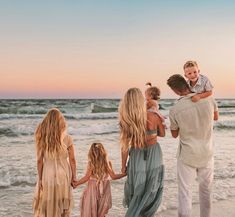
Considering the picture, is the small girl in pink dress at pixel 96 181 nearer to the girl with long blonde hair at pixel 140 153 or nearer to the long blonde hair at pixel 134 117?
the girl with long blonde hair at pixel 140 153

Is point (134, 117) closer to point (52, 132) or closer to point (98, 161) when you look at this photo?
point (98, 161)

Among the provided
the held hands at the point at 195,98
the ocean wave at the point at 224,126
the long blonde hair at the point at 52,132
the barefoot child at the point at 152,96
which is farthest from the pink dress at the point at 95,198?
the ocean wave at the point at 224,126

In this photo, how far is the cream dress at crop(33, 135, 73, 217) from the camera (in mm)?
3467

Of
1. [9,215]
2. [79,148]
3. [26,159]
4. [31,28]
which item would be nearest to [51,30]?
[31,28]

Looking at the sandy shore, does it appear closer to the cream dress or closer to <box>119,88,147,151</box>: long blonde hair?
the cream dress

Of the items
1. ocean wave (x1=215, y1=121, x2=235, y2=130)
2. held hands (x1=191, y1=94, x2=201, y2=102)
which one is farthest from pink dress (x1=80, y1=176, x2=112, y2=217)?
ocean wave (x1=215, y1=121, x2=235, y2=130)

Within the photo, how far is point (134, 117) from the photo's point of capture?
3191 millimetres

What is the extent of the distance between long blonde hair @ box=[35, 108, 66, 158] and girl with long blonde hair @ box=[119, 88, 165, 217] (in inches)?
23.0

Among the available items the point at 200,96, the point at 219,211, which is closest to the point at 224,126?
the point at 219,211

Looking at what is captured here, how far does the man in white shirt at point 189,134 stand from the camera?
3240 mm

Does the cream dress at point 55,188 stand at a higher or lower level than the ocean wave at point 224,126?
higher

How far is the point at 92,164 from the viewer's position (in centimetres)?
348

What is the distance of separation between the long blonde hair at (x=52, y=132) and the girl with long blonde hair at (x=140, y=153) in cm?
58

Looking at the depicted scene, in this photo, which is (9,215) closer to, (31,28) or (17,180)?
(17,180)
